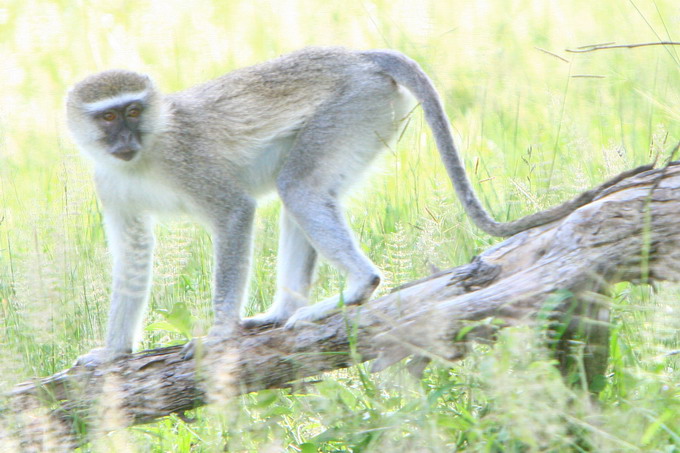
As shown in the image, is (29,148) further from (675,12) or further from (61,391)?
(675,12)

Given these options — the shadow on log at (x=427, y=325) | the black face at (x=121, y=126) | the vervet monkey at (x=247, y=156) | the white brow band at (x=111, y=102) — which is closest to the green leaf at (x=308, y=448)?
the shadow on log at (x=427, y=325)

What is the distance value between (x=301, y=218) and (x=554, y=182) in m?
2.01

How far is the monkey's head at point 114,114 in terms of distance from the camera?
4.95m

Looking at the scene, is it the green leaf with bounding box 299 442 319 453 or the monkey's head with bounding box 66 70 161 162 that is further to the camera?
the monkey's head with bounding box 66 70 161 162

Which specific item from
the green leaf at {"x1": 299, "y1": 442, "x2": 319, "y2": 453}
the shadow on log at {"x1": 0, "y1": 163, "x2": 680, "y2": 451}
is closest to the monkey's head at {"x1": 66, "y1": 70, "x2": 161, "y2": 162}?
the shadow on log at {"x1": 0, "y1": 163, "x2": 680, "y2": 451}

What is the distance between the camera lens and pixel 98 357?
4.83 m

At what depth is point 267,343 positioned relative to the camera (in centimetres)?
430

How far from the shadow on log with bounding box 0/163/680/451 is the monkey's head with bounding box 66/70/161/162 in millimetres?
1283

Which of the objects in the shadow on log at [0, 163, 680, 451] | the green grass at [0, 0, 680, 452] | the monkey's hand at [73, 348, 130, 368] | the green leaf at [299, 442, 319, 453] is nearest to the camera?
the green grass at [0, 0, 680, 452]

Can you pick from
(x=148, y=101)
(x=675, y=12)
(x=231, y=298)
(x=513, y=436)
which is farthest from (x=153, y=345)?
(x=675, y=12)

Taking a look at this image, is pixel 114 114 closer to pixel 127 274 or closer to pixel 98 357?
pixel 127 274

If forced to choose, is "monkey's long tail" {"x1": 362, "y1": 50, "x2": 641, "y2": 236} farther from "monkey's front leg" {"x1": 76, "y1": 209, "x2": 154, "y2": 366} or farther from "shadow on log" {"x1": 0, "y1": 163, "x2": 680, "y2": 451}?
"monkey's front leg" {"x1": 76, "y1": 209, "x2": 154, "y2": 366}

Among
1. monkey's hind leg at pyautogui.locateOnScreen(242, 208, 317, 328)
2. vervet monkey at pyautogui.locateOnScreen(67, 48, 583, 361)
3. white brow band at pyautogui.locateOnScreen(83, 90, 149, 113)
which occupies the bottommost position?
monkey's hind leg at pyautogui.locateOnScreen(242, 208, 317, 328)

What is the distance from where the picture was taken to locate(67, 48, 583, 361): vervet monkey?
4.94 metres
